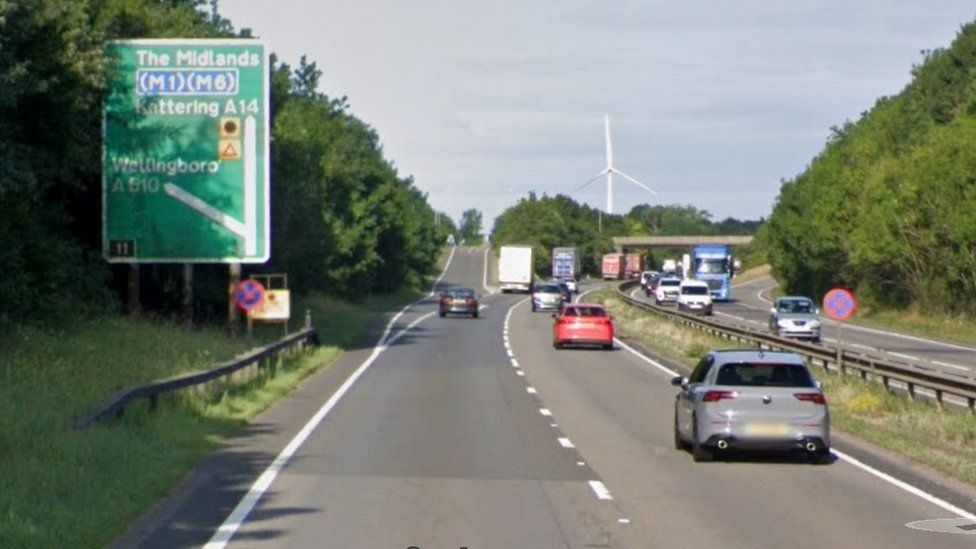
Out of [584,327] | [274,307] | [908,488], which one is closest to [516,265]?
[584,327]

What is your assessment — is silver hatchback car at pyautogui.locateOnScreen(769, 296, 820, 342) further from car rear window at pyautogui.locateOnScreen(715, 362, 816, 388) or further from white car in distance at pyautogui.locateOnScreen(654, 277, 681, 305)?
car rear window at pyautogui.locateOnScreen(715, 362, 816, 388)

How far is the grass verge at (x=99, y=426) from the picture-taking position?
42.0 ft

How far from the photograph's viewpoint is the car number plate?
61.2 ft

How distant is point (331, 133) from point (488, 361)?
52.0 metres

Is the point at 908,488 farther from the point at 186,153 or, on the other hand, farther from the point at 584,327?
the point at 584,327

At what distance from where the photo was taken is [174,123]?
118 feet

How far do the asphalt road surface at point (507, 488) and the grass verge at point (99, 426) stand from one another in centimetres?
38

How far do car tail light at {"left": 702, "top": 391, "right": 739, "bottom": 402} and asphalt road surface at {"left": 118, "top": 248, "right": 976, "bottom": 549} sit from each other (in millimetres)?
773

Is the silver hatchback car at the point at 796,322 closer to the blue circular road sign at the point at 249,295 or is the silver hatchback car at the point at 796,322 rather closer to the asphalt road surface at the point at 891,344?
the asphalt road surface at the point at 891,344

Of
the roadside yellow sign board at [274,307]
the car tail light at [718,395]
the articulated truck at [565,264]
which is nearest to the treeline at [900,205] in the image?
the articulated truck at [565,264]

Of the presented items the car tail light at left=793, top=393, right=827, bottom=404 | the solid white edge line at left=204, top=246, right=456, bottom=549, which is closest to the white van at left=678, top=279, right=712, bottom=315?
the solid white edge line at left=204, top=246, right=456, bottom=549

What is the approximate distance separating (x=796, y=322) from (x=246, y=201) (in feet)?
82.1

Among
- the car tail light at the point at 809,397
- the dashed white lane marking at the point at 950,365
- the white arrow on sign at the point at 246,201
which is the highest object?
the white arrow on sign at the point at 246,201

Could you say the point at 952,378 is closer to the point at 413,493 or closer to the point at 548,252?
the point at 413,493
